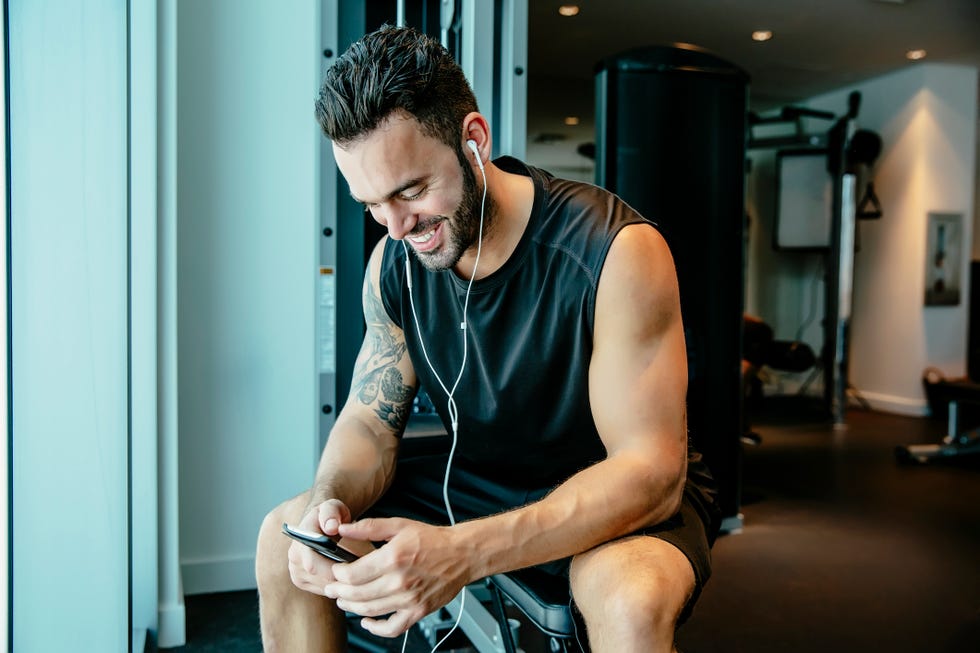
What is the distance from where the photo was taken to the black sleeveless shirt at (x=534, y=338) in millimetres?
1129

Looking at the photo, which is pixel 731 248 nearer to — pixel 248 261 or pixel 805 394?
pixel 248 261

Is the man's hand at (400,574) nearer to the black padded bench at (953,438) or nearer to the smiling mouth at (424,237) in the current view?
the smiling mouth at (424,237)

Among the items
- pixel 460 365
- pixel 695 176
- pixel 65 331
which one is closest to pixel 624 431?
pixel 460 365

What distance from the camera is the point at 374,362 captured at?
1361 millimetres

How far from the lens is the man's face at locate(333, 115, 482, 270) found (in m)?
1.07

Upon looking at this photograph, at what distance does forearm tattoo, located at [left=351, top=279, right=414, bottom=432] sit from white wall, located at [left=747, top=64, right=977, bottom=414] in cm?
479

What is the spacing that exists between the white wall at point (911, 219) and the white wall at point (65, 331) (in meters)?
5.11

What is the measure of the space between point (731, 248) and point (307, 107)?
1.35 metres

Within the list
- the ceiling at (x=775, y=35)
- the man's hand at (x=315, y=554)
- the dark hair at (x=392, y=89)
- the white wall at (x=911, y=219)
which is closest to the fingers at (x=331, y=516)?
the man's hand at (x=315, y=554)

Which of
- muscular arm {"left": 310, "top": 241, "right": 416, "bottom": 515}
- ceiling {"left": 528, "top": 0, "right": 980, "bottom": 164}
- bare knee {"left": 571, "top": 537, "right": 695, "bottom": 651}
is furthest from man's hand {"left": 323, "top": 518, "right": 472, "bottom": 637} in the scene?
ceiling {"left": 528, "top": 0, "right": 980, "bottom": 164}

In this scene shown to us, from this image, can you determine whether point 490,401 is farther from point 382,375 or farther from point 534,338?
point 382,375

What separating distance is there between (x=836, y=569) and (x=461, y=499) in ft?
5.39

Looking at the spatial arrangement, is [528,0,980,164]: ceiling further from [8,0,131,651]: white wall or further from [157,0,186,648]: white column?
[8,0,131,651]: white wall

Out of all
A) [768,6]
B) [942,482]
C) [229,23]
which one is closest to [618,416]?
[229,23]
